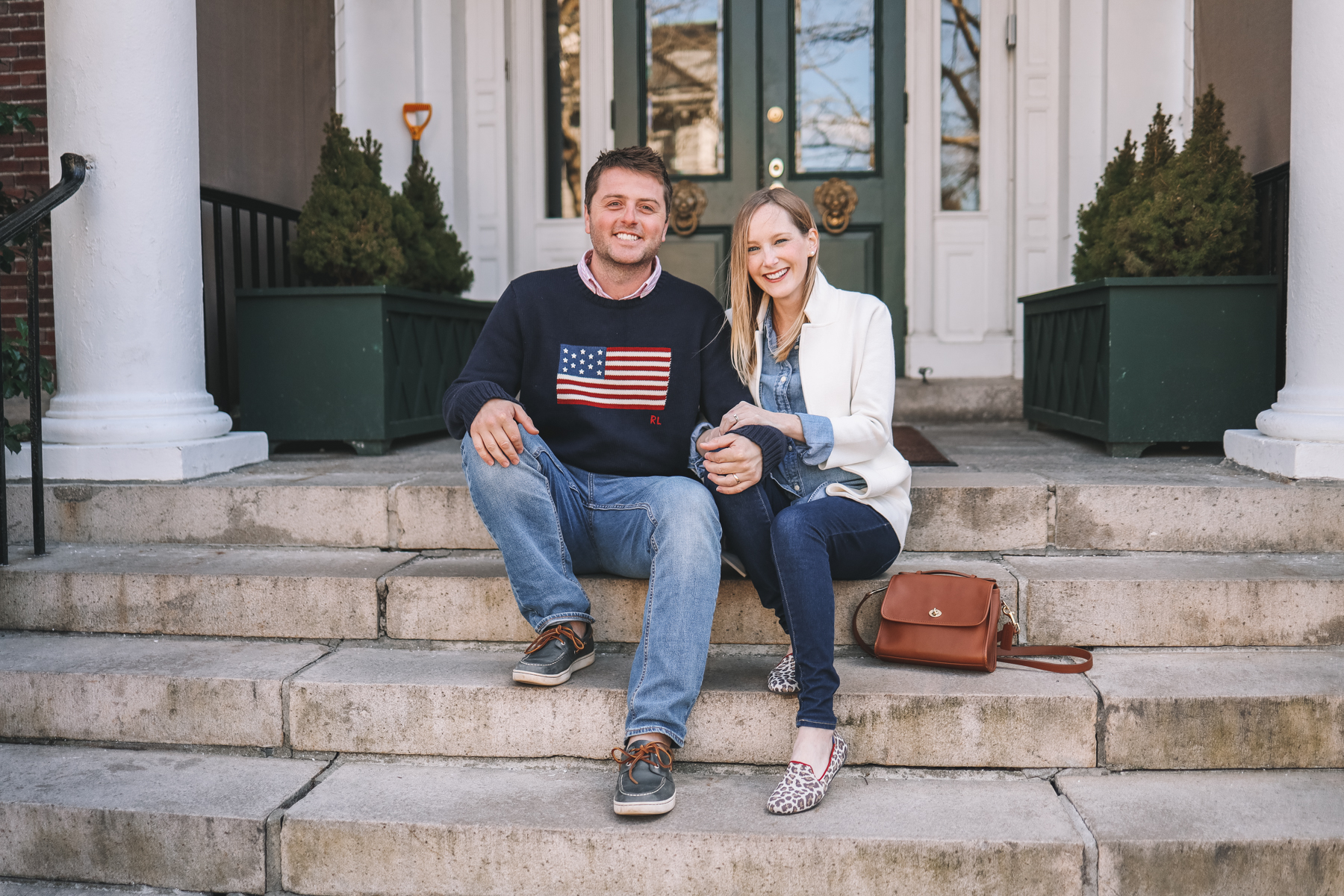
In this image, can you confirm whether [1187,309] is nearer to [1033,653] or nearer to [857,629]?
[1033,653]

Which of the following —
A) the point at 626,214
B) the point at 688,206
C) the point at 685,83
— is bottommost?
the point at 626,214

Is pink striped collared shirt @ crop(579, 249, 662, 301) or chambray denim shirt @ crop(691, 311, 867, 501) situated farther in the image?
pink striped collared shirt @ crop(579, 249, 662, 301)

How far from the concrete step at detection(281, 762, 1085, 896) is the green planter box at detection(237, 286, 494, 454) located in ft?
6.93

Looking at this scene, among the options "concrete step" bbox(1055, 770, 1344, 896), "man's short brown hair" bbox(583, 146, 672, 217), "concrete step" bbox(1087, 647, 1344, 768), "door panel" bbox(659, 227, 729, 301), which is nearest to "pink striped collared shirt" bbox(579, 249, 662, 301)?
"man's short brown hair" bbox(583, 146, 672, 217)

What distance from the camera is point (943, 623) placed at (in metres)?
2.34

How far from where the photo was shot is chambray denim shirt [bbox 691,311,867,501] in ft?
7.82

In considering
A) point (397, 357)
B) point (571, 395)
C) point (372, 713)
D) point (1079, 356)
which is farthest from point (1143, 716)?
point (397, 357)

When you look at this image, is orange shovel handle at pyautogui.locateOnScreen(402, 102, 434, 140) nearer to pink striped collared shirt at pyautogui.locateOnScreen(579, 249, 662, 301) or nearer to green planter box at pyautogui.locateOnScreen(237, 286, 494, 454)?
green planter box at pyautogui.locateOnScreen(237, 286, 494, 454)

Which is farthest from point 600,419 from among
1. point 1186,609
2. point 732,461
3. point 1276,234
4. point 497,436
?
point 1276,234

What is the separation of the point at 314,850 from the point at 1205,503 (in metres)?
2.55

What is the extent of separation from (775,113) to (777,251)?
3.12 metres

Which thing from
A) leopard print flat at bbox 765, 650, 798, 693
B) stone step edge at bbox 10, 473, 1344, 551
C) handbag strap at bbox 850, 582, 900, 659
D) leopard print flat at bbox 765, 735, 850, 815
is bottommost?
→ leopard print flat at bbox 765, 735, 850, 815

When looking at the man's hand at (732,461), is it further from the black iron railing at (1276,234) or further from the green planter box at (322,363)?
Answer: the black iron railing at (1276,234)

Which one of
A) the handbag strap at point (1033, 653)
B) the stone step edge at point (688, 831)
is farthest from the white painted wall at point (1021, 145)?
the stone step edge at point (688, 831)
